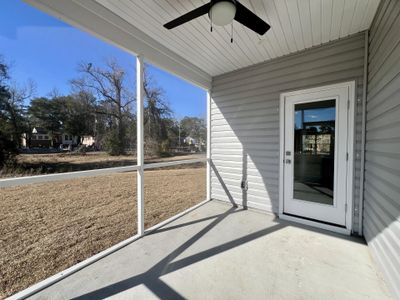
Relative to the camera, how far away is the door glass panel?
8.65 ft

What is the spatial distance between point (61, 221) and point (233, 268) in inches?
93.6

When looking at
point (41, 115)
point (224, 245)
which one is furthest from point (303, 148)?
point (41, 115)

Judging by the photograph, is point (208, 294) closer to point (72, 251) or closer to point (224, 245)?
point (224, 245)

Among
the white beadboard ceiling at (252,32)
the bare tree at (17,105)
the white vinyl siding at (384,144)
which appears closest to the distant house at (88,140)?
the bare tree at (17,105)

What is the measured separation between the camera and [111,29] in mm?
2090

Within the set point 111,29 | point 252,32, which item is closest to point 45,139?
point 111,29

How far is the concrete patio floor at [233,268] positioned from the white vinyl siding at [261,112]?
0.78 metres

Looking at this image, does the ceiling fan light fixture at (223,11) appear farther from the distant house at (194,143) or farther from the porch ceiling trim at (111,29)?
the distant house at (194,143)

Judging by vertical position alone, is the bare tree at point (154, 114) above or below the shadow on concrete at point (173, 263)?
above

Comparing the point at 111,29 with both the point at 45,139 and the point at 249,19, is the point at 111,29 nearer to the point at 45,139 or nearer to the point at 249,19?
the point at 45,139

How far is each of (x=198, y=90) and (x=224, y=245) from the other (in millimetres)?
2941

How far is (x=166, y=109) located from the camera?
3.45 meters

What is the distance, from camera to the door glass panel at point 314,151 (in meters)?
2.64

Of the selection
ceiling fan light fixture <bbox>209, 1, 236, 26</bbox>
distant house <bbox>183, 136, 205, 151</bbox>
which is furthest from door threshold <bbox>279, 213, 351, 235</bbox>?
ceiling fan light fixture <bbox>209, 1, 236, 26</bbox>
